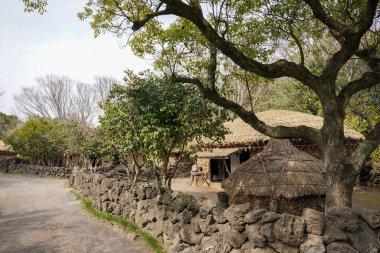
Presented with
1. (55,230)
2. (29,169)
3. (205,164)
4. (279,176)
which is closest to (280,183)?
(279,176)

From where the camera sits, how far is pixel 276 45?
31.4ft

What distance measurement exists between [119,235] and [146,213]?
0.90m

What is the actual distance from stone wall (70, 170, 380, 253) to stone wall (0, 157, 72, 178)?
55.9ft

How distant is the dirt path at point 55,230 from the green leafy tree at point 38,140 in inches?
495

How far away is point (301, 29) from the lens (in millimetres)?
9508

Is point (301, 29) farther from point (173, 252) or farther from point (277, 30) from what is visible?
point (173, 252)

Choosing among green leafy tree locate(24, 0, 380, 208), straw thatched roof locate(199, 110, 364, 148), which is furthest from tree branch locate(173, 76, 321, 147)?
straw thatched roof locate(199, 110, 364, 148)

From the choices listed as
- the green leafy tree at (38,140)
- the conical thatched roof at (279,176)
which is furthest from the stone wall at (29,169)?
the conical thatched roof at (279,176)

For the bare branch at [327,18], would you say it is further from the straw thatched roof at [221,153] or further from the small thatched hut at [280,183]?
the straw thatched roof at [221,153]

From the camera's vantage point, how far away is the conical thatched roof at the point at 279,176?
10312mm

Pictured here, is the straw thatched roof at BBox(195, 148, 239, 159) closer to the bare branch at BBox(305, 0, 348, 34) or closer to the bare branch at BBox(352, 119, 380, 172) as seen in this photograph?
the bare branch at BBox(352, 119, 380, 172)

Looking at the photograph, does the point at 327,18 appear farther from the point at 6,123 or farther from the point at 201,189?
the point at 6,123

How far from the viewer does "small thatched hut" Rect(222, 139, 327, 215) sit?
1031 cm

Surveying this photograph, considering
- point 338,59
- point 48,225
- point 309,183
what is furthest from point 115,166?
point 338,59
